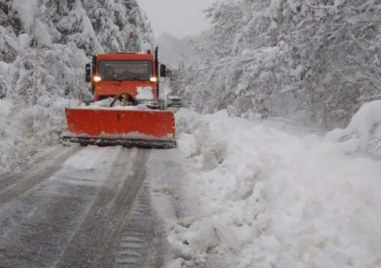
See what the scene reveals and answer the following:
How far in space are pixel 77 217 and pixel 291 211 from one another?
7.10 ft

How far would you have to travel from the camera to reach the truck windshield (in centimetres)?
1327

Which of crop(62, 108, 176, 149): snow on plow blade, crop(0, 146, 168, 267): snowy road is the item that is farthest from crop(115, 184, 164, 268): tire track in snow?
crop(62, 108, 176, 149): snow on plow blade

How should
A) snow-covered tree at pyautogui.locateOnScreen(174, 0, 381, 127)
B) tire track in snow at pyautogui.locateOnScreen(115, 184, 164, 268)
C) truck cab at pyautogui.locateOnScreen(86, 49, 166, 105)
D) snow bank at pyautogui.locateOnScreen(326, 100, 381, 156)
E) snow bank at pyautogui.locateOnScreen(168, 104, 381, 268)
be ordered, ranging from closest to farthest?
snow bank at pyautogui.locateOnScreen(168, 104, 381, 268) → tire track in snow at pyautogui.locateOnScreen(115, 184, 164, 268) → snow bank at pyautogui.locateOnScreen(326, 100, 381, 156) → snow-covered tree at pyautogui.locateOnScreen(174, 0, 381, 127) → truck cab at pyautogui.locateOnScreen(86, 49, 166, 105)

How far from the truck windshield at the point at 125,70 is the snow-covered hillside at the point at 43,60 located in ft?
5.19

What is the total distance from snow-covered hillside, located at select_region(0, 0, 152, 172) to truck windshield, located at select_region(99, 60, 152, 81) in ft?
5.19

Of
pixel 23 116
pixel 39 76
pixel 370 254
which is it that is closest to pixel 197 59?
pixel 39 76

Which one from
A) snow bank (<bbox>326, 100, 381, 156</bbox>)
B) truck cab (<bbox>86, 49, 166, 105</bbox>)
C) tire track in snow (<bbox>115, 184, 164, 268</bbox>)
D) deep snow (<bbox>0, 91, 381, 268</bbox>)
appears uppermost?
truck cab (<bbox>86, 49, 166, 105</bbox>)

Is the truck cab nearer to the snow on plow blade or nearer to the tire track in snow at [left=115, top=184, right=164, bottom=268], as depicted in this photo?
the snow on plow blade

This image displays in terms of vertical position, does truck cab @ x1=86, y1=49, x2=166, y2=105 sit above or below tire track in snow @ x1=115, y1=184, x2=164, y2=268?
above

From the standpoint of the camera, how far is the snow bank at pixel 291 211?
155 inches

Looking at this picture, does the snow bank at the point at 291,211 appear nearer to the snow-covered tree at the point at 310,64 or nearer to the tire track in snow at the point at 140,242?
the tire track in snow at the point at 140,242

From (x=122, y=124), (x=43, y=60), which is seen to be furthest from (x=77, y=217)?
(x=43, y=60)

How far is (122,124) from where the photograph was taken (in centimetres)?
1059

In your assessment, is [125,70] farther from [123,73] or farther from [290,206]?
[290,206]
